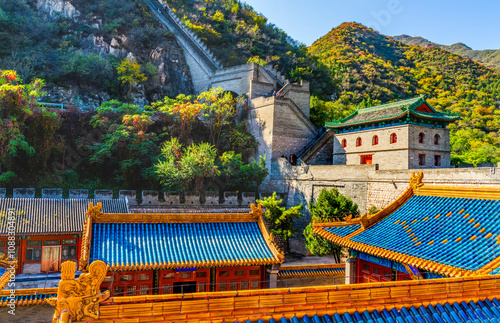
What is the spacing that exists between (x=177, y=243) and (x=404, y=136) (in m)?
18.0

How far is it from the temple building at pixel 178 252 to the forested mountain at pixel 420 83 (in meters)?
26.9

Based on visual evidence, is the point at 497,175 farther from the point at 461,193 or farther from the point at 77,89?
the point at 77,89

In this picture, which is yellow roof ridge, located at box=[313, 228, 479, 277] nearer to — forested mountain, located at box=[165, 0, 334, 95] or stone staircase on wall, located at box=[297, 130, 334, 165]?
stone staircase on wall, located at box=[297, 130, 334, 165]

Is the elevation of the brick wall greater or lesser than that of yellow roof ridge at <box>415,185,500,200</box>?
greater

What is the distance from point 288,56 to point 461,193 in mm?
43173

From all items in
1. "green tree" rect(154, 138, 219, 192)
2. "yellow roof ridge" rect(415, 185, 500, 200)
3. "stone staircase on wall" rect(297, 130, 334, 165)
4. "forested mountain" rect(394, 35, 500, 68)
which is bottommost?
"yellow roof ridge" rect(415, 185, 500, 200)

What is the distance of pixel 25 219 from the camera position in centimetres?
1705

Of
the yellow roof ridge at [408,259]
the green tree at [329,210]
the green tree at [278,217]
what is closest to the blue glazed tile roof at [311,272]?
the green tree at [329,210]

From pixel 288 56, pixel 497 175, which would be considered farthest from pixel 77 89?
pixel 497 175

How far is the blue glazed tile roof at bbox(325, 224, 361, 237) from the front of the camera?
1065 centimetres

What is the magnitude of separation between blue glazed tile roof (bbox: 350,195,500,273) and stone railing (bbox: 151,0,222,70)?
109ft

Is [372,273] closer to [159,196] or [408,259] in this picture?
[408,259]

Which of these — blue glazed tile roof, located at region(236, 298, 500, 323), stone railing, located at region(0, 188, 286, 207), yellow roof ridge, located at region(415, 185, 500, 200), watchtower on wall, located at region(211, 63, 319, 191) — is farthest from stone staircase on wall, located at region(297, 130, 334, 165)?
blue glazed tile roof, located at region(236, 298, 500, 323)

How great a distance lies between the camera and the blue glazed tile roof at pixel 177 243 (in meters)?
10.5
